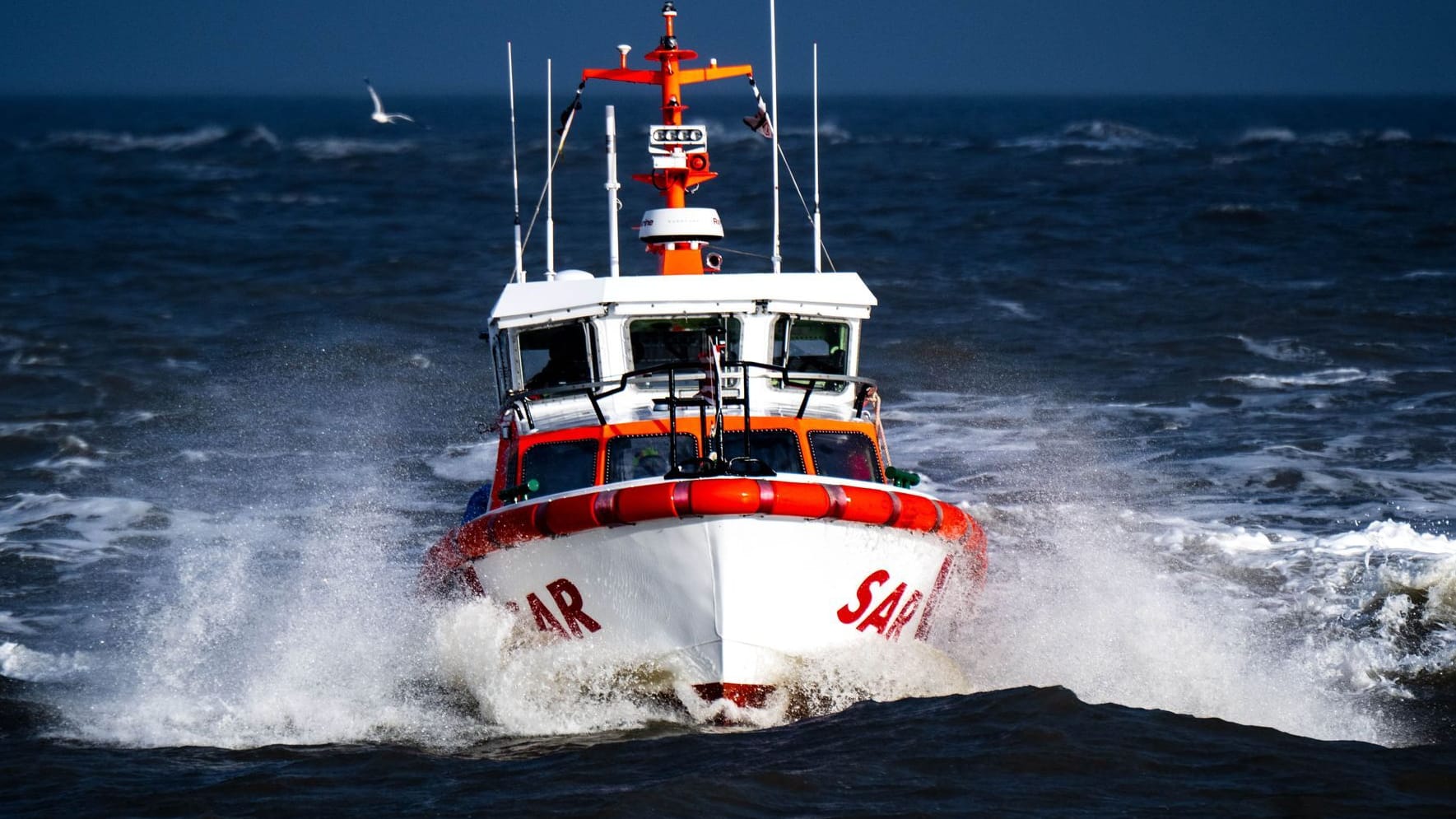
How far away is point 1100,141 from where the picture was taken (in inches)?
2413

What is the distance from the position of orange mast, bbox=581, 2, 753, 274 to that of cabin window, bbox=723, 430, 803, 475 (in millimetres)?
1969

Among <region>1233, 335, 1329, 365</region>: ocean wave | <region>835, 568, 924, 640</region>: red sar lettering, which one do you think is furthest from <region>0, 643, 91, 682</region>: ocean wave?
<region>1233, 335, 1329, 365</region>: ocean wave

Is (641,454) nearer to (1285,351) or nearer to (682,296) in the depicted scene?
(682,296)

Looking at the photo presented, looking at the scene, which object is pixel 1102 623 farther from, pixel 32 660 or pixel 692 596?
pixel 32 660

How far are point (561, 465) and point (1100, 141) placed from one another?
5406 centimetres

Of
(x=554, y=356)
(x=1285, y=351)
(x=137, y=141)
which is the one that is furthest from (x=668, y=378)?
(x=137, y=141)

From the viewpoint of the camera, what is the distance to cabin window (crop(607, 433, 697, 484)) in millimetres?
10031

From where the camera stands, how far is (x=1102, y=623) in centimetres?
1123

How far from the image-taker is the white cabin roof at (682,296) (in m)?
10.4

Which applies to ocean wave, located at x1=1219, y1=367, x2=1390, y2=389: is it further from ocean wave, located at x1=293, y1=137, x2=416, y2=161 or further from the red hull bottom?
ocean wave, located at x1=293, y1=137, x2=416, y2=161

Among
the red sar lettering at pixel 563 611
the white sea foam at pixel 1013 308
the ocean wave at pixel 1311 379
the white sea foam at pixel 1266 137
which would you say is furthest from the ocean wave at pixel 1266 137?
the red sar lettering at pixel 563 611

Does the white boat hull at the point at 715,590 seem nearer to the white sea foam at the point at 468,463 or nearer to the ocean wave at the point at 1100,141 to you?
the white sea foam at the point at 468,463


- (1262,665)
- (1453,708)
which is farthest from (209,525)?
(1453,708)

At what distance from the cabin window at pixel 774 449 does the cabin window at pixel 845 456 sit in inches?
4.3
